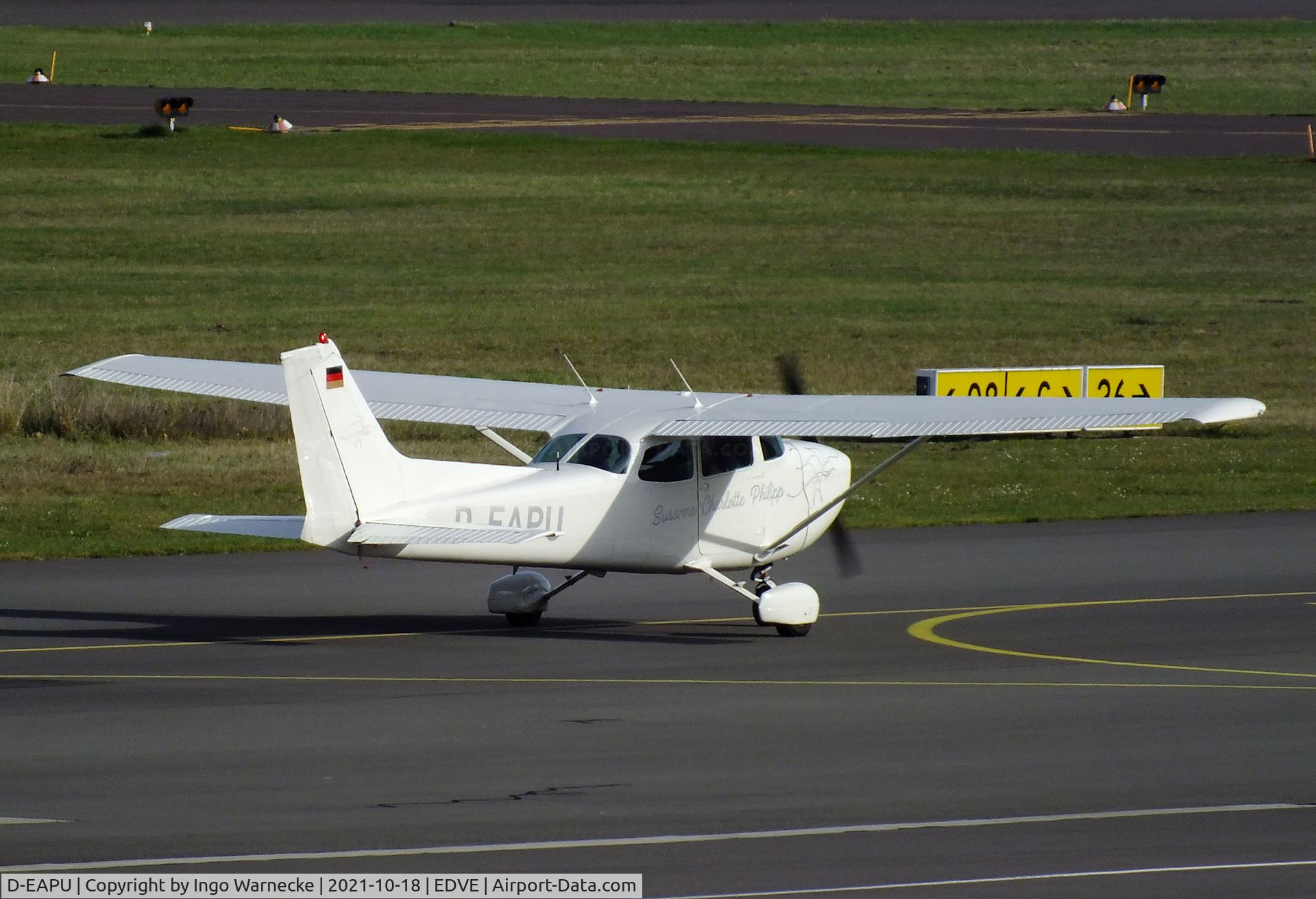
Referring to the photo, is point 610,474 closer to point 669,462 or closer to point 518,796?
point 669,462

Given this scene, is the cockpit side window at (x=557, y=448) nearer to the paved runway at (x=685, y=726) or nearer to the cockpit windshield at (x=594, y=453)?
the cockpit windshield at (x=594, y=453)

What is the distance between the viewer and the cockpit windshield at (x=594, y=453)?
16.2 m

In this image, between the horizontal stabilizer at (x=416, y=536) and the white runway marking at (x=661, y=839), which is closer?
the white runway marking at (x=661, y=839)

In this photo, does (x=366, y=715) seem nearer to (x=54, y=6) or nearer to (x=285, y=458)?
(x=285, y=458)

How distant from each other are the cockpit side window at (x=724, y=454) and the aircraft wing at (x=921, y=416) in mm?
325

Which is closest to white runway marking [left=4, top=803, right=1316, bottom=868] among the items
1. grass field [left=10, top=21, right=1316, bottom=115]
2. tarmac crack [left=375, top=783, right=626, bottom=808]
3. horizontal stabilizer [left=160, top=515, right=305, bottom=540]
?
tarmac crack [left=375, top=783, right=626, bottom=808]

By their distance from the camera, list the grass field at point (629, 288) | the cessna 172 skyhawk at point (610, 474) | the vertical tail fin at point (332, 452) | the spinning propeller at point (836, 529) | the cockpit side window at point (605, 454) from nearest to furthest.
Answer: the vertical tail fin at point (332, 452), the cessna 172 skyhawk at point (610, 474), the cockpit side window at point (605, 454), the spinning propeller at point (836, 529), the grass field at point (629, 288)

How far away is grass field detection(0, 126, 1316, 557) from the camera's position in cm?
2631

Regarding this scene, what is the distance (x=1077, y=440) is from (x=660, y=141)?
27.8 meters

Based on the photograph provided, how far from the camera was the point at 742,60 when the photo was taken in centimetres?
6938

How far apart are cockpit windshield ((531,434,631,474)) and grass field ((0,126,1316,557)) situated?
6.99 m

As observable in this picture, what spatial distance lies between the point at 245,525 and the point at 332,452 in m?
1.42

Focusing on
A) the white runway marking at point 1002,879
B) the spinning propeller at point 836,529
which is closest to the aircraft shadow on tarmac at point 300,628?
the spinning propeller at point 836,529

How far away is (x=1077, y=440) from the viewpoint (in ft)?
96.9
